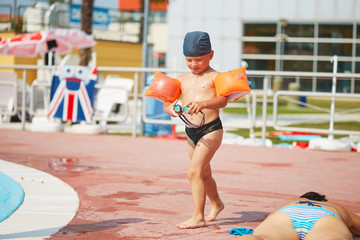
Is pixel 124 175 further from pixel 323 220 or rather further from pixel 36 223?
pixel 323 220

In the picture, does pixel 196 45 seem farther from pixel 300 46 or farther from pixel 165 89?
pixel 300 46

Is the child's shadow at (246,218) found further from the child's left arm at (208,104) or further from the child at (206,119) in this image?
the child's left arm at (208,104)

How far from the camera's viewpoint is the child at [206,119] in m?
4.76

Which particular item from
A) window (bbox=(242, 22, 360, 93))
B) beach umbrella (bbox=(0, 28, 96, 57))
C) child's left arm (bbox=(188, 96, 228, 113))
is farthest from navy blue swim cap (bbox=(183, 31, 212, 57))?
window (bbox=(242, 22, 360, 93))

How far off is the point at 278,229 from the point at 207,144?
1125mm

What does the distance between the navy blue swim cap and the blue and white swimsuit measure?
57.9 inches

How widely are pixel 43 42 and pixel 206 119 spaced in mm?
12315

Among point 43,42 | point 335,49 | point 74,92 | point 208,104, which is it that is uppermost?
point 335,49

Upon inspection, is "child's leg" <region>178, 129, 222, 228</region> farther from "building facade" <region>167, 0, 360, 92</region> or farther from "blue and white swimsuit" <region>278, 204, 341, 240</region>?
"building facade" <region>167, 0, 360, 92</region>

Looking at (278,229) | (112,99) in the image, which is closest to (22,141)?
(112,99)

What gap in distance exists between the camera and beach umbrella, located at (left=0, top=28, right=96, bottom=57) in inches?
629

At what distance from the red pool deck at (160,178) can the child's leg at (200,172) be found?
0.28ft

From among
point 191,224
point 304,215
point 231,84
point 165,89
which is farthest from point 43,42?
point 304,215

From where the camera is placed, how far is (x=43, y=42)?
53.7 feet
